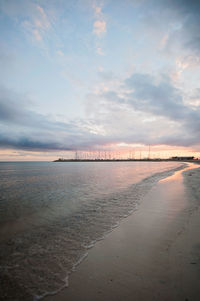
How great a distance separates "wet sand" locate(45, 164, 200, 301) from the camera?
2.95 m

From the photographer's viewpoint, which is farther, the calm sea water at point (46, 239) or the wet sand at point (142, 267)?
the calm sea water at point (46, 239)

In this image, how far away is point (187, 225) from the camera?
611 cm

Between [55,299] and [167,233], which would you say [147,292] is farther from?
[167,233]

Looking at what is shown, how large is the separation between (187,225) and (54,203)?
936cm

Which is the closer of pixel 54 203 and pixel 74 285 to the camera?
pixel 74 285

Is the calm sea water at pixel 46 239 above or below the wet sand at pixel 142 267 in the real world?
below

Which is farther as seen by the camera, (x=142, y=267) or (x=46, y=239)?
(x=46, y=239)

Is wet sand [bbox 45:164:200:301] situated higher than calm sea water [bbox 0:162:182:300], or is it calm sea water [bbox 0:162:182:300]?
wet sand [bbox 45:164:200:301]

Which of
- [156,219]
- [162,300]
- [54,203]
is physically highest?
[162,300]

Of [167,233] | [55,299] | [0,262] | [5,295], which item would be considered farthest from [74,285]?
[167,233]

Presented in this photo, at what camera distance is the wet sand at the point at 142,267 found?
2949mm

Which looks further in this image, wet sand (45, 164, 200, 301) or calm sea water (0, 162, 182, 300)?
calm sea water (0, 162, 182, 300)

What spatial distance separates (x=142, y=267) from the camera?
12.3 feet

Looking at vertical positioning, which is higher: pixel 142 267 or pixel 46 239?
pixel 142 267
